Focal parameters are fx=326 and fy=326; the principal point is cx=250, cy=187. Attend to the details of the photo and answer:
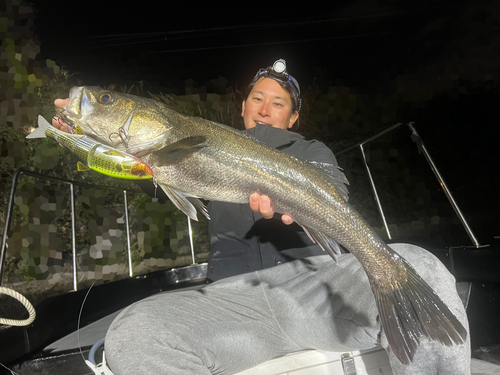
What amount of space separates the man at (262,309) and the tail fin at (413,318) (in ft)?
0.24

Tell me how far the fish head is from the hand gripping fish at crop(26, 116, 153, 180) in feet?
0.25

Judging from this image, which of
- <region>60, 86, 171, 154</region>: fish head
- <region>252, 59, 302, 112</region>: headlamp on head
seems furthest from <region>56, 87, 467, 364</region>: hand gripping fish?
<region>252, 59, 302, 112</region>: headlamp on head

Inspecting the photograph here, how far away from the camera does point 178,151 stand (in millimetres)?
1905

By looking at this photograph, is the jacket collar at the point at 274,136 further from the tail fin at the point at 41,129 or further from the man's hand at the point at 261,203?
the tail fin at the point at 41,129

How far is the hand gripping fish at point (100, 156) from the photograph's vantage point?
187 cm

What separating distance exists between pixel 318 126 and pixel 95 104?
6893 millimetres

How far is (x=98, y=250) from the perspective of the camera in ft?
21.7

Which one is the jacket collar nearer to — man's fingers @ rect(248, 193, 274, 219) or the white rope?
man's fingers @ rect(248, 193, 274, 219)

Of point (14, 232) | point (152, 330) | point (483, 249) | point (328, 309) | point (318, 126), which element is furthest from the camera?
point (318, 126)

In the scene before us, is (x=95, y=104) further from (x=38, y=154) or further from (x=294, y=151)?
(x=38, y=154)

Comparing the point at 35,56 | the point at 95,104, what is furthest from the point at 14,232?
the point at 95,104

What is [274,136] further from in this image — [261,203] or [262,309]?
[262,309]

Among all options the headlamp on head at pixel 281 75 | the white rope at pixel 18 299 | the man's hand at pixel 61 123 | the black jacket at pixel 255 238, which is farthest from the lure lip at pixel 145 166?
the headlamp on head at pixel 281 75

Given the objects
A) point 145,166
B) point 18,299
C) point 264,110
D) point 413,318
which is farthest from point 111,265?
point 413,318
